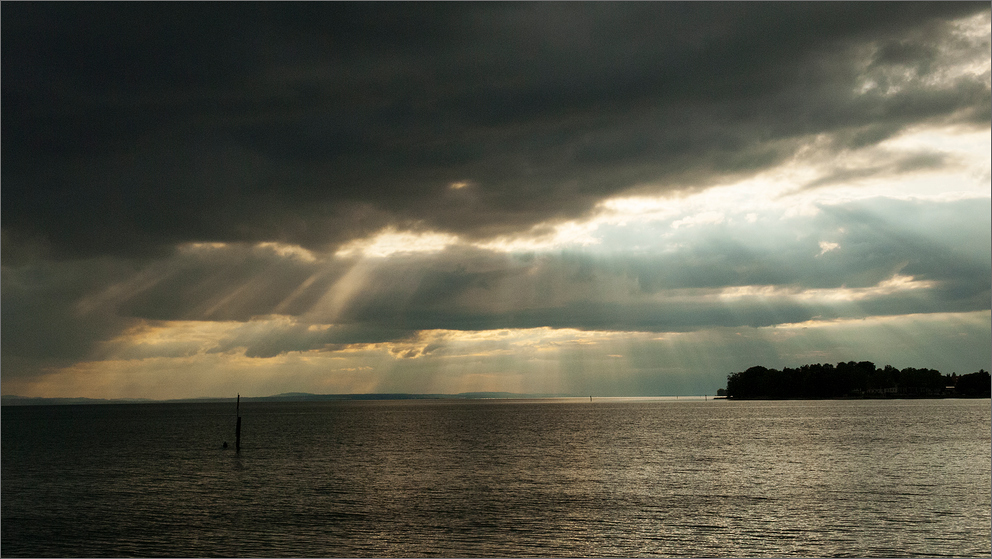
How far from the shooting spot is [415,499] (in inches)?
2015

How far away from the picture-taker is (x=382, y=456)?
8531cm

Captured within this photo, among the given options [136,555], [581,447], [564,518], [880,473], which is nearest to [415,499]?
[564,518]

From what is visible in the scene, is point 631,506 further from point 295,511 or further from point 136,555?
point 136,555

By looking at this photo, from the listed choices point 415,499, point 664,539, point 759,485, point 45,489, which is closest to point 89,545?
point 415,499

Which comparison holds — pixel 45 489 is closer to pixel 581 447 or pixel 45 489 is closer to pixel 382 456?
pixel 382 456

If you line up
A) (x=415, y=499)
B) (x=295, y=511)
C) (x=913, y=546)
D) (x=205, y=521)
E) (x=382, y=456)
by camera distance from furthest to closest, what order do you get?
(x=382, y=456), (x=415, y=499), (x=295, y=511), (x=205, y=521), (x=913, y=546)

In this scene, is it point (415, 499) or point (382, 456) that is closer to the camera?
point (415, 499)

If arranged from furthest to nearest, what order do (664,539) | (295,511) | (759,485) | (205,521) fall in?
A: (759,485) → (295,511) → (205,521) → (664,539)

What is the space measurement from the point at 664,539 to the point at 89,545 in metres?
31.9

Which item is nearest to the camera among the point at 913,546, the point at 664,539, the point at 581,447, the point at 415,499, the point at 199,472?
the point at 913,546

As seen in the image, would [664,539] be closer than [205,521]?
Yes

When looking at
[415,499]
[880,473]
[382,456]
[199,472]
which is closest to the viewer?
[415,499]

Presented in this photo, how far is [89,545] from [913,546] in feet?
145

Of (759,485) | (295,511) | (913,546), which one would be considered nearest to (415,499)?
(295,511)
